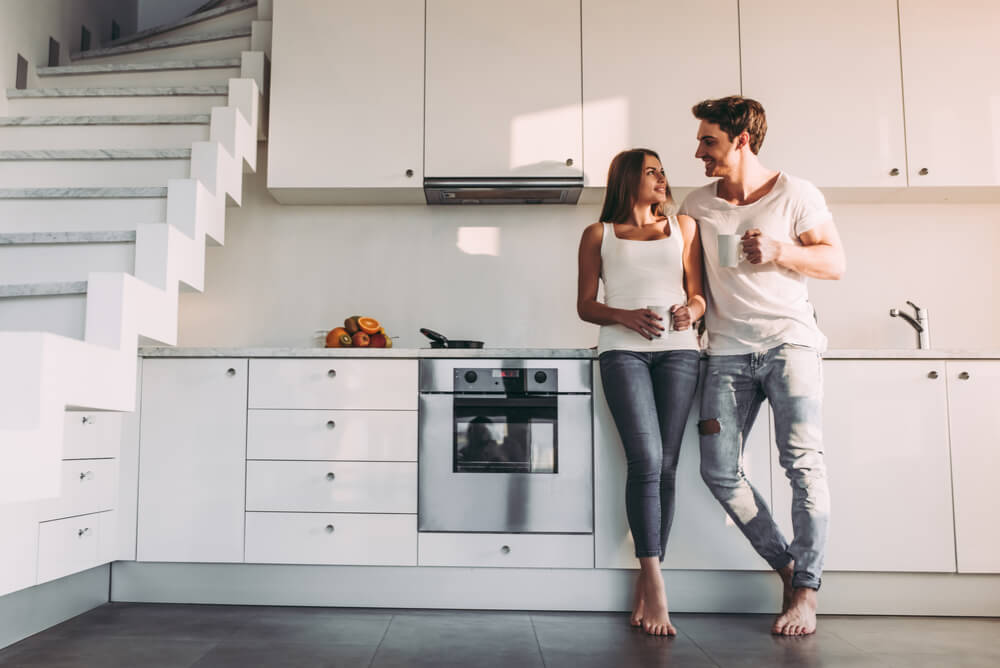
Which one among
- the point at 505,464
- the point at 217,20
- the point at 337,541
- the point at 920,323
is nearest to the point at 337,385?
the point at 337,541

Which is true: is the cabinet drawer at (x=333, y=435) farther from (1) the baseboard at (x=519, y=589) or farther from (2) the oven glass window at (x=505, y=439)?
(1) the baseboard at (x=519, y=589)

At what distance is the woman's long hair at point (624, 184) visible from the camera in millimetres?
2473

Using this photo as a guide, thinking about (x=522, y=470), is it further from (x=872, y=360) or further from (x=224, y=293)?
(x=224, y=293)

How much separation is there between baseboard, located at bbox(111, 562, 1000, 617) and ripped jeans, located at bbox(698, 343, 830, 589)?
28 centimetres

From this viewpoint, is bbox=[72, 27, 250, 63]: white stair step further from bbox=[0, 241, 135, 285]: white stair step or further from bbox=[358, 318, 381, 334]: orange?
bbox=[0, 241, 135, 285]: white stair step

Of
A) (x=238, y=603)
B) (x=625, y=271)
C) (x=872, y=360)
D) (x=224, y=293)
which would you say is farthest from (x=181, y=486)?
(x=872, y=360)

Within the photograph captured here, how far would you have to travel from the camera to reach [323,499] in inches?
104

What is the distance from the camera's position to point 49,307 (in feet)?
6.29

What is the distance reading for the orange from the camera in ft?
9.87

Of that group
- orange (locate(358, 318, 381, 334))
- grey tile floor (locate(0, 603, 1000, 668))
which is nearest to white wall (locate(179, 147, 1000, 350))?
orange (locate(358, 318, 381, 334))

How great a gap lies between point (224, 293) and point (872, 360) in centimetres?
247

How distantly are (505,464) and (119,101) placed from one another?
81.1 inches

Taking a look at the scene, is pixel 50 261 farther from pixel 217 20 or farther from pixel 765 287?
pixel 765 287

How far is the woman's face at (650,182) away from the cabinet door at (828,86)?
0.77 metres
